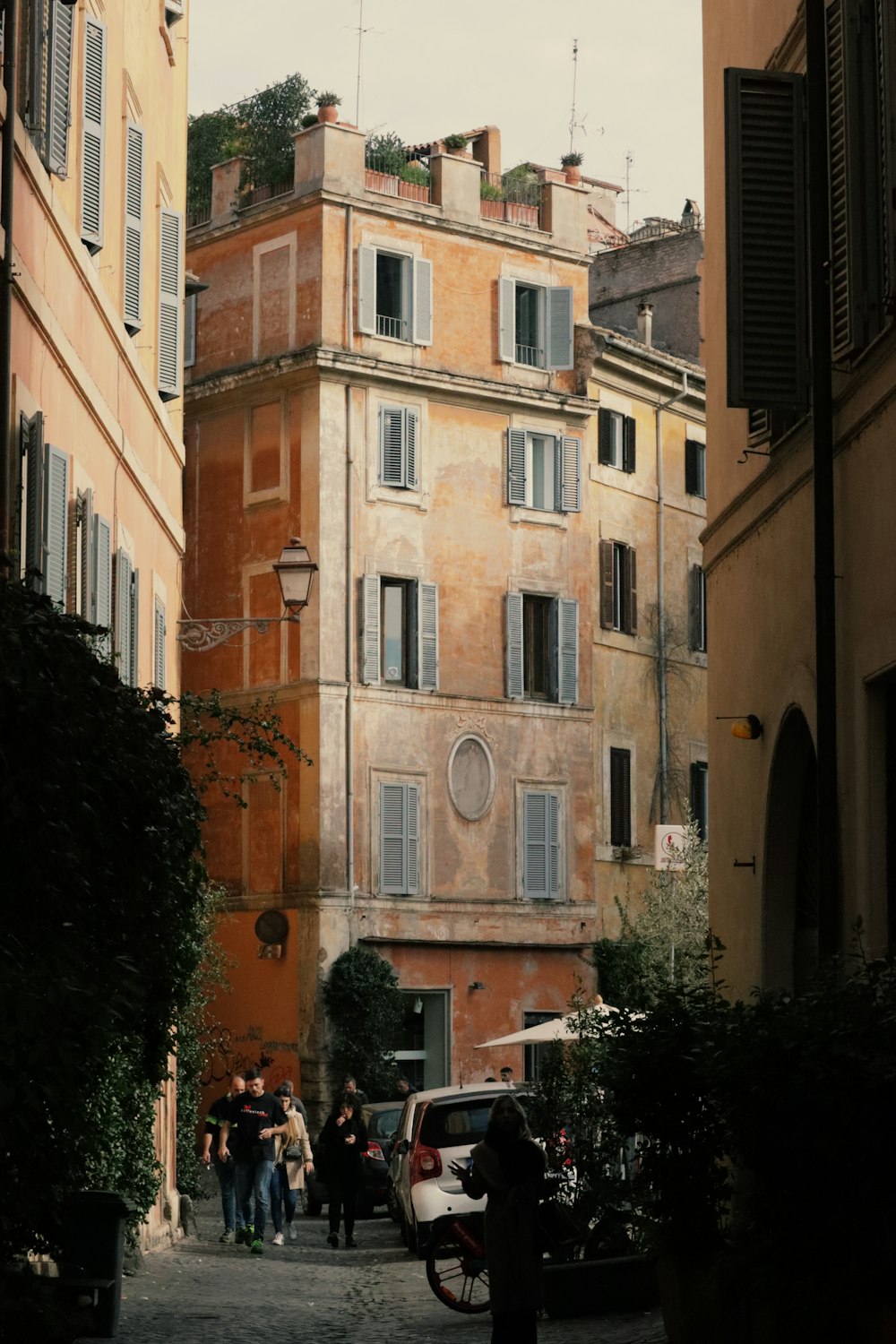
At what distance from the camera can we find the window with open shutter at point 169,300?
2206cm

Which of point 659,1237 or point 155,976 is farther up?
point 155,976

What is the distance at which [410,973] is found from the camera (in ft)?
128

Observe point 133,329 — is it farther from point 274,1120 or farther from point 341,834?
point 341,834

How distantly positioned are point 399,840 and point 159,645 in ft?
57.7

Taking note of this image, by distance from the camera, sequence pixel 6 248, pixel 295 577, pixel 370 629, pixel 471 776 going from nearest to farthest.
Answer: pixel 6 248
pixel 295 577
pixel 370 629
pixel 471 776

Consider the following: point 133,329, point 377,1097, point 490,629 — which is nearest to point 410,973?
point 377,1097

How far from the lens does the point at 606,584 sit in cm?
4362

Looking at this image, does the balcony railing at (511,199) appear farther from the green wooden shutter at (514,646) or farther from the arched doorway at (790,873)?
the arched doorway at (790,873)

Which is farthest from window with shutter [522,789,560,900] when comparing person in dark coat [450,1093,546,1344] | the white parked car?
person in dark coat [450,1093,546,1344]

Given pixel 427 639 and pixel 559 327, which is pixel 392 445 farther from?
pixel 559 327

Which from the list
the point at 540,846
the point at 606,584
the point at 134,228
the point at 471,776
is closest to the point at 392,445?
the point at 606,584

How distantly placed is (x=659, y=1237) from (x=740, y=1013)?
1.95m

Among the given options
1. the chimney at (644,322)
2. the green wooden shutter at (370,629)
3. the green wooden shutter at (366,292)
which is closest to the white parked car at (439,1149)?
the green wooden shutter at (370,629)

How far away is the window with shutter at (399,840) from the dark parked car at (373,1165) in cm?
892
